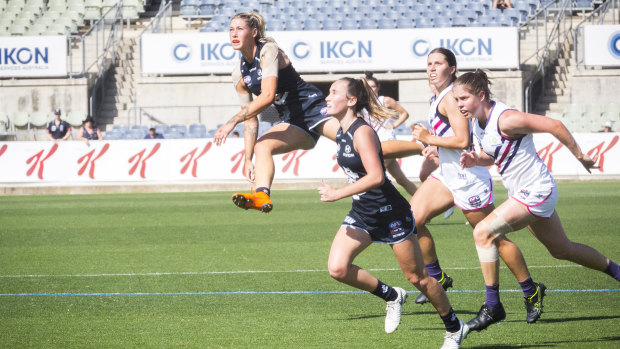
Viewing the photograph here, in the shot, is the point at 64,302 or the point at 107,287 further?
the point at 107,287

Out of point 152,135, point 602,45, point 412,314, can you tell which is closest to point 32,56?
point 152,135

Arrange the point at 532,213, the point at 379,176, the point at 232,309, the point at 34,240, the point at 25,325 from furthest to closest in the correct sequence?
the point at 34,240 < the point at 232,309 < the point at 25,325 < the point at 532,213 < the point at 379,176

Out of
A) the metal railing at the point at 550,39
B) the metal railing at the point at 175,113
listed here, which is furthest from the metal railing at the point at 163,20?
the metal railing at the point at 550,39

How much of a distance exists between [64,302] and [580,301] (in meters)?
4.82

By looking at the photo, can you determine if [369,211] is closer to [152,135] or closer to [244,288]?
[244,288]

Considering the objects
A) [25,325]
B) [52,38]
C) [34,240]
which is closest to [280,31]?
[52,38]

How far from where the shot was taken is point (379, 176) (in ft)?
19.4

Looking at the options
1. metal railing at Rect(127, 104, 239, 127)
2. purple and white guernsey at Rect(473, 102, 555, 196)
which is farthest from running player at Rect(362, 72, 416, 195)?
metal railing at Rect(127, 104, 239, 127)

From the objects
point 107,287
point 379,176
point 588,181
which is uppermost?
point 379,176

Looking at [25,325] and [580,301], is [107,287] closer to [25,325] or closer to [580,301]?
[25,325]

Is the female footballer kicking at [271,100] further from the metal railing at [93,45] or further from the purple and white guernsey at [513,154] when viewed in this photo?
the metal railing at [93,45]

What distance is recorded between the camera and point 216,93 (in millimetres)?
29438

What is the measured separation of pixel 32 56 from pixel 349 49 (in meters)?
10.9

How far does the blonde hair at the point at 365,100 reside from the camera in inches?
245
